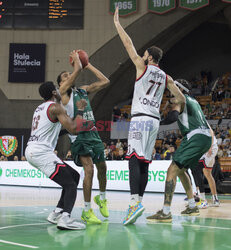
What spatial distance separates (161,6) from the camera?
2252cm

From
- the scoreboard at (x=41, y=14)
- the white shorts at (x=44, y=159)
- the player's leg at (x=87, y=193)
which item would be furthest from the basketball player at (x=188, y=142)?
the scoreboard at (x=41, y=14)

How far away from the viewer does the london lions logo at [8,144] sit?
23.3 metres

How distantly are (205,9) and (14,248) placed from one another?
2149cm

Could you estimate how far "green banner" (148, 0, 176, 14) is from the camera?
22.4m

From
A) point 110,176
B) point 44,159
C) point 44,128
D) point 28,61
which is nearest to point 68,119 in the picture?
point 44,128

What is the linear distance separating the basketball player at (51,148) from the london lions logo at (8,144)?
19026 mm

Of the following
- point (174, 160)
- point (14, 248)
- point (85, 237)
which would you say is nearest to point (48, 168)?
point (85, 237)

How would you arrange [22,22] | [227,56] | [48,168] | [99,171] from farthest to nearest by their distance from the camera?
[227,56]
[22,22]
[99,171]
[48,168]

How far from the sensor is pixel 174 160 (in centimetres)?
577

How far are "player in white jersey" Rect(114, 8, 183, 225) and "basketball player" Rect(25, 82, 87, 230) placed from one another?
2.87 ft

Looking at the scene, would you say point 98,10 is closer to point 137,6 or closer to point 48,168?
point 137,6

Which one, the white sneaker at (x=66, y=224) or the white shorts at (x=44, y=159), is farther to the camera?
the white shorts at (x=44, y=159)

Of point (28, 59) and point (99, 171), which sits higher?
point (28, 59)

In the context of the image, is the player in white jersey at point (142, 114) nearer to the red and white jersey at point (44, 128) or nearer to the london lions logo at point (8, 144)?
the red and white jersey at point (44, 128)
